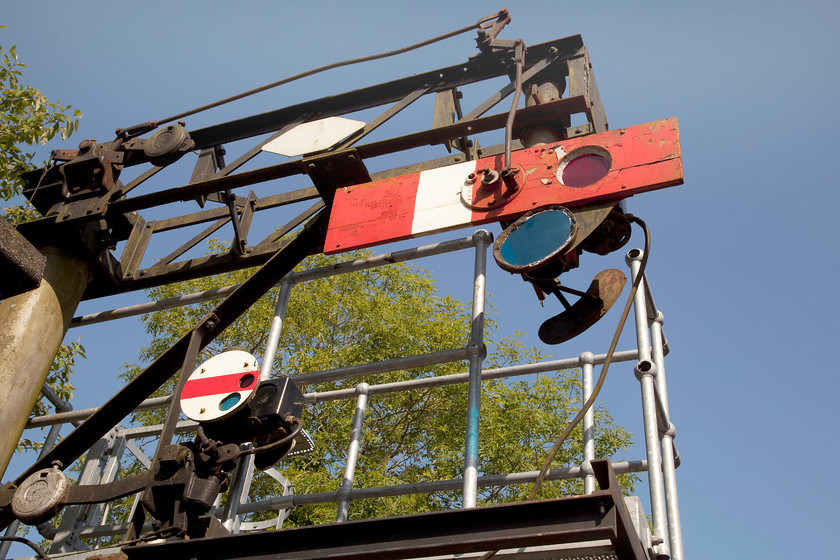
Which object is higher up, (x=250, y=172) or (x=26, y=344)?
(x=250, y=172)

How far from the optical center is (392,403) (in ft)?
43.3

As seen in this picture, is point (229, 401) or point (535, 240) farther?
point (229, 401)

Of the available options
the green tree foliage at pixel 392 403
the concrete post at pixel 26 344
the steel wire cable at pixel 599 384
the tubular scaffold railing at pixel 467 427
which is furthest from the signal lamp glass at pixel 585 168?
the green tree foliage at pixel 392 403

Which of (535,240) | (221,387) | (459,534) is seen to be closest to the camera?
(459,534)

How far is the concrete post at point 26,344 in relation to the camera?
521cm

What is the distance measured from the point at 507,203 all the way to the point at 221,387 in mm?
1996

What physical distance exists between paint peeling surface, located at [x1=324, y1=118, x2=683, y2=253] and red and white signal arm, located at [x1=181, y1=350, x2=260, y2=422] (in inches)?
35.7

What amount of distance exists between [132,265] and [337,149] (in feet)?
7.03

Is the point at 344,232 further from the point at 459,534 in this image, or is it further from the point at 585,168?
the point at 459,534

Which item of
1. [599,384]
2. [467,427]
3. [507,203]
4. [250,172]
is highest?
[250,172]

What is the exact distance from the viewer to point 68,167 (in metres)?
6.46

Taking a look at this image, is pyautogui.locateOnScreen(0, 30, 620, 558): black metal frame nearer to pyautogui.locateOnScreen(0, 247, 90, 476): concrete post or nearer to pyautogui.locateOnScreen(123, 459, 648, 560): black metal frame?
pyautogui.locateOnScreen(123, 459, 648, 560): black metal frame

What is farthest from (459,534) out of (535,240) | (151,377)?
(151,377)

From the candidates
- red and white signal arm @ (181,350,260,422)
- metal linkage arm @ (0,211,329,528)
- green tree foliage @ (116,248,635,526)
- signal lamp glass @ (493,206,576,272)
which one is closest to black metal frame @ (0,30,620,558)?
metal linkage arm @ (0,211,329,528)
